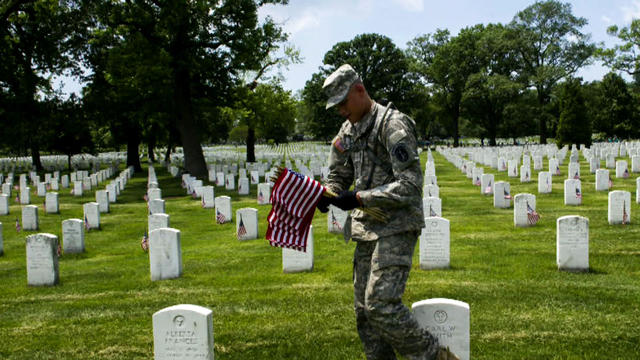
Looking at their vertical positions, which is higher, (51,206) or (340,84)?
(340,84)

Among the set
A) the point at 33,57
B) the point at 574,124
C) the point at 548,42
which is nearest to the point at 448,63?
the point at 548,42

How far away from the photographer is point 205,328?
4.36 metres

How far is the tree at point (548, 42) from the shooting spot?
58.9 meters

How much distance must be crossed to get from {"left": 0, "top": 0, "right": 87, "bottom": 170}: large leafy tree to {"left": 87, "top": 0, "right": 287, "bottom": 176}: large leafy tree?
4.42 m

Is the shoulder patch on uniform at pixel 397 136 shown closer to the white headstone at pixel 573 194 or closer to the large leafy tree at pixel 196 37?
the white headstone at pixel 573 194

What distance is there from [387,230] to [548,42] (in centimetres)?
6283

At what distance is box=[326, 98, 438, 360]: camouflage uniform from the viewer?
3713 mm

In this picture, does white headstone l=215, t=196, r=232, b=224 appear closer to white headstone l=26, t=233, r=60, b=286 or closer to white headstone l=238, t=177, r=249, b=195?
white headstone l=26, t=233, r=60, b=286

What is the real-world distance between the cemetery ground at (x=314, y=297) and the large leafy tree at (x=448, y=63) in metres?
53.3

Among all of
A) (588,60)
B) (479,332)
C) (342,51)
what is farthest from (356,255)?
(342,51)

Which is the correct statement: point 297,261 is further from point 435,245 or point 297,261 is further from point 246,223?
point 246,223

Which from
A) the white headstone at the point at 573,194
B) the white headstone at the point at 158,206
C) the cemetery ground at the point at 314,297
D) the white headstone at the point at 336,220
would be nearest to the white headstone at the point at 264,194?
the white headstone at the point at 158,206

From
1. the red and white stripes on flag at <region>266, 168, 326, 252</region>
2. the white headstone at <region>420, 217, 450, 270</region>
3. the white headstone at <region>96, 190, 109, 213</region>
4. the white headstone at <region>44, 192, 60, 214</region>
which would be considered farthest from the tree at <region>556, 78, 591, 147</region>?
the red and white stripes on flag at <region>266, 168, 326, 252</region>

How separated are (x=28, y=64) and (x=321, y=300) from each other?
34315mm
